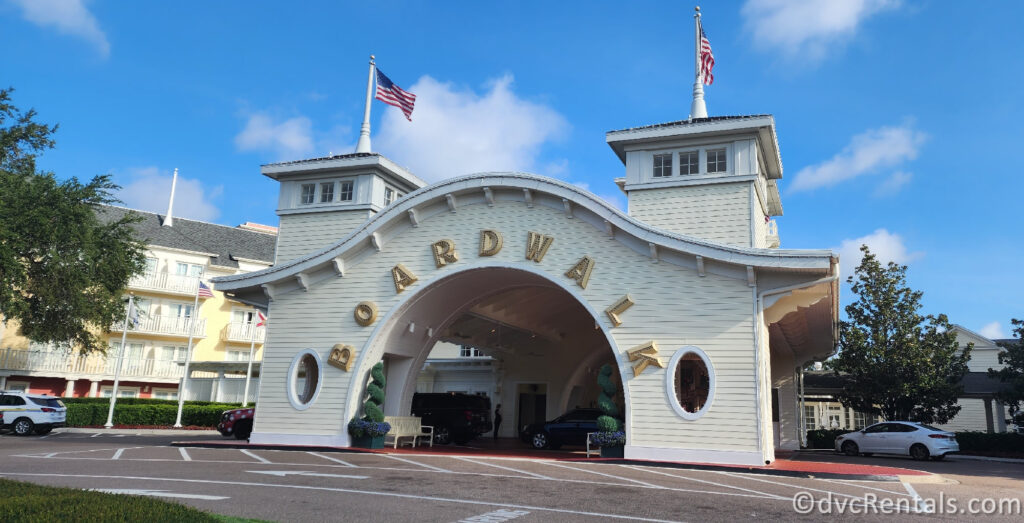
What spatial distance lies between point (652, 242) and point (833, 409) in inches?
1633

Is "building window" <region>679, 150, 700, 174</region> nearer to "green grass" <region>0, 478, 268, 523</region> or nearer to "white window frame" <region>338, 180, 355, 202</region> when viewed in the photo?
"white window frame" <region>338, 180, 355, 202</region>

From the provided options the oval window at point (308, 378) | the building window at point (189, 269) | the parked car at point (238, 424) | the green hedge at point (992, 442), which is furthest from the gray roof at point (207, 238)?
the green hedge at point (992, 442)

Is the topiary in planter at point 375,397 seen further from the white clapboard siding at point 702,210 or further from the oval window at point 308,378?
the white clapboard siding at point 702,210

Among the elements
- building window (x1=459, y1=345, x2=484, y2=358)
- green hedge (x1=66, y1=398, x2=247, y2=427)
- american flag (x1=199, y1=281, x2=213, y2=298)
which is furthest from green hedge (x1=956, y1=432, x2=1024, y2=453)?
american flag (x1=199, y1=281, x2=213, y2=298)

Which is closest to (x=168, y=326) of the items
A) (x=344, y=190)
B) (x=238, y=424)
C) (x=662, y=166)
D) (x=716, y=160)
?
(x=238, y=424)

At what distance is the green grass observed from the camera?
6.75m

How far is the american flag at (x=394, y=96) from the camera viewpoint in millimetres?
25094

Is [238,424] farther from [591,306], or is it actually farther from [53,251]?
[591,306]

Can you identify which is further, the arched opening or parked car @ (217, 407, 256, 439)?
parked car @ (217, 407, 256, 439)

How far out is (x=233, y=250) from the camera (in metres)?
49.8

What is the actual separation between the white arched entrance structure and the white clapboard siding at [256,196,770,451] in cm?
3

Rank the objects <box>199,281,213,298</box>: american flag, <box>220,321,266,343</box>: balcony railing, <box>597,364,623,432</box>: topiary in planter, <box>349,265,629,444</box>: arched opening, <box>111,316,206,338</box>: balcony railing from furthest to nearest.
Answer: <box>220,321,266,343</box>: balcony railing → <box>111,316,206,338</box>: balcony railing → <box>199,281,213,298</box>: american flag → <box>349,265,629,444</box>: arched opening → <box>597,364,623,432</box>: topiary in planter

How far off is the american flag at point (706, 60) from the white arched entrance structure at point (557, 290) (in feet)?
24.4

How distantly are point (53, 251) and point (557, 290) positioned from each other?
19.5m
